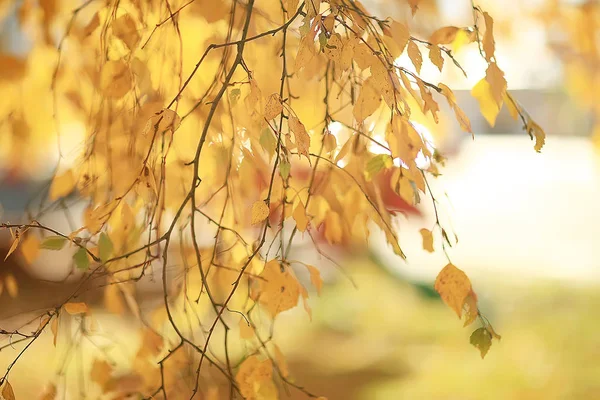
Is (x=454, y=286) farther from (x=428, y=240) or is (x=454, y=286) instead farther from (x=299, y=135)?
(x=299, y=135)

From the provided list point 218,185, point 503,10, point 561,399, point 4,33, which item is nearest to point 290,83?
point 218,185

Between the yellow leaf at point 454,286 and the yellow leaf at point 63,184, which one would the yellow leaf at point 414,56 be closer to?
the yellow leaf at point 454,286

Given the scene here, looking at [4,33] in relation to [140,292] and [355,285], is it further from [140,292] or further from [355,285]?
[355,285]

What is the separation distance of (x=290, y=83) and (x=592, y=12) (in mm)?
570

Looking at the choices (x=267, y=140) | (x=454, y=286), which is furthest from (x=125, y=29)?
(x=454, y=286)

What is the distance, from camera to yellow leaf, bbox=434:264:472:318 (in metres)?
0.97

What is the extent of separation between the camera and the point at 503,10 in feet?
4.09

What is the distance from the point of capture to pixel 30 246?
4.12 ft

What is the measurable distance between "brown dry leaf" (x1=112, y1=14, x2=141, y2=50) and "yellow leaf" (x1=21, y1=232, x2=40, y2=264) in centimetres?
42

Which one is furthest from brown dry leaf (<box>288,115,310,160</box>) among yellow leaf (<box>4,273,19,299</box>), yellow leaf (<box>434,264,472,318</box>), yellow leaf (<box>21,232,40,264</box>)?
yellow leaf (<box>4,273,19,299</box>)

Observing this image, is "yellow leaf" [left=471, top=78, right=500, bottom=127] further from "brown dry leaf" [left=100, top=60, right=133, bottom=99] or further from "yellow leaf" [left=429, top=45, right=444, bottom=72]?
"brown dry leaf" [left=100, top=60, right=133, bottom=99]

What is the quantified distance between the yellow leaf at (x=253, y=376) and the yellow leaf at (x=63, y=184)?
18.6 inches

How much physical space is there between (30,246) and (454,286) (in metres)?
0.78

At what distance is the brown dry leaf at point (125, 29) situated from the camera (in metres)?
1.11
